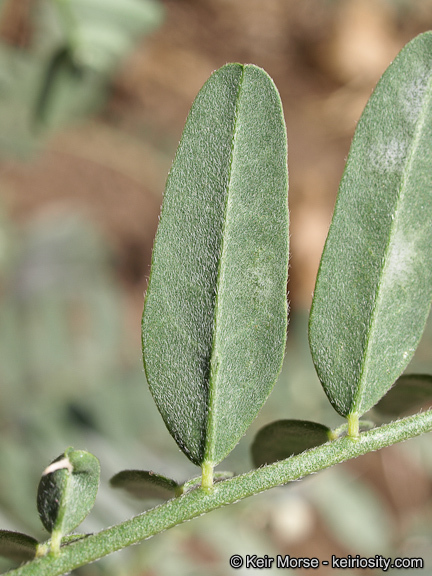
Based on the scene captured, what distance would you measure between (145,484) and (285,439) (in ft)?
0.85

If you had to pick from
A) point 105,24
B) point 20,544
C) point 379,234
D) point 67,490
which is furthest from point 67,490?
point 105,24

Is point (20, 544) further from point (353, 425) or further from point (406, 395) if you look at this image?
point (406, 395)

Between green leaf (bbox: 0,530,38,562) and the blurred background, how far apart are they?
16.9 inches

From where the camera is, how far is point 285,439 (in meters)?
1.11

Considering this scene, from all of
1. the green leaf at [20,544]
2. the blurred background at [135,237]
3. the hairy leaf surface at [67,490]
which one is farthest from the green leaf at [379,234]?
the blurred background at [135,237]

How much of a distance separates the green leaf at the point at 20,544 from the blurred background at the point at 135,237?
1.41ft

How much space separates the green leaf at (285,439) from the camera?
1.02 meters

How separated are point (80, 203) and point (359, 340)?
3.59m

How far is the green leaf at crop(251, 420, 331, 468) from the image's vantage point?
1.02 meters

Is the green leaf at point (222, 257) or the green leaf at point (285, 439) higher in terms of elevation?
the green leaf at point (222, 257)

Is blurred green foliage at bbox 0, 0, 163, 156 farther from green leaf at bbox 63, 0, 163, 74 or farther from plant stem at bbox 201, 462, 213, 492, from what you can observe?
plant stem at bbox 201, 462, 213, 492

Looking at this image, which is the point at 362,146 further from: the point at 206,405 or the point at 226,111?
the point at 206,405

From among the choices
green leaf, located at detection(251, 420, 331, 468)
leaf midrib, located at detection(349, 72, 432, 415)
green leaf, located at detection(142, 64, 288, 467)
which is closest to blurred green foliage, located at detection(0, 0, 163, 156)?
green leaf, located at detection(142, 64, 288, 467)

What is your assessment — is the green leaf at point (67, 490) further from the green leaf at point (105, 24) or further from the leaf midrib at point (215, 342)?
the green leaf at point (105, 24)
